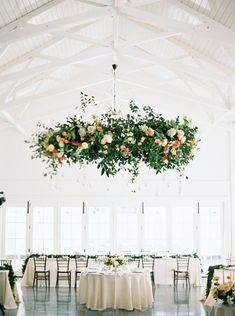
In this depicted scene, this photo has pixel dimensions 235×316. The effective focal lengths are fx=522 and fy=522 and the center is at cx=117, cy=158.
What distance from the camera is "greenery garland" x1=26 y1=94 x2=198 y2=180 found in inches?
248

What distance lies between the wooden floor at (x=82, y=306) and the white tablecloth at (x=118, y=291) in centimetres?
19

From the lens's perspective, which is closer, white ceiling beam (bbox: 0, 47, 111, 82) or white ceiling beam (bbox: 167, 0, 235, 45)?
white ceiling beam (bbox: 167, 0, 235, 45)

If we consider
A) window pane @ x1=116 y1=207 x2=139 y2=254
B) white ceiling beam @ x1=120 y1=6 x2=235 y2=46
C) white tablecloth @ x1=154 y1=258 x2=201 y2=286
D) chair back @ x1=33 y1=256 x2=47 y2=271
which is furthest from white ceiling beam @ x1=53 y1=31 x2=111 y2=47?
window pane @ x1=116 y1=207 x2=139 y2=254

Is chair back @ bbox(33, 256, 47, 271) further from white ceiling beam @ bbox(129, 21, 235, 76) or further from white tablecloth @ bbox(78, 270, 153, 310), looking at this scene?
white ceiling beam @ bbox(129, 21, 235, 76)

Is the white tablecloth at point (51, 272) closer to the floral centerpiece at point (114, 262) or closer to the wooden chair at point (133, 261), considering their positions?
the wooden chair at point (133, 261)

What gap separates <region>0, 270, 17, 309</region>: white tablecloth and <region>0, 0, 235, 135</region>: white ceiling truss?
3836mm

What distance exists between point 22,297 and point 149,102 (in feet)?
23.8

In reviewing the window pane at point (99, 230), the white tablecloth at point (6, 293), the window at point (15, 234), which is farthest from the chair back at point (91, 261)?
the white tablecloth at point (6, 293)

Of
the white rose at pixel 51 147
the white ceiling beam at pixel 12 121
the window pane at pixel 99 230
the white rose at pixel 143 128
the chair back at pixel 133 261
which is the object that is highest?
the white ceiling beam at pixel 12 121

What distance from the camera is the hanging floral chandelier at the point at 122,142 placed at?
6305 millimetres

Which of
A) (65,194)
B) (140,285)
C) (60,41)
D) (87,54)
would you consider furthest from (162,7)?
(65,194)

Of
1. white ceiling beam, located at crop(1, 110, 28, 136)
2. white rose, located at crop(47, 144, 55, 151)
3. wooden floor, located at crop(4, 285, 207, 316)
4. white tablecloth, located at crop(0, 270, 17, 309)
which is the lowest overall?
wooden floor, located at crop(4, 285, 207, 316)

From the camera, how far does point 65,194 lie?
16156mm

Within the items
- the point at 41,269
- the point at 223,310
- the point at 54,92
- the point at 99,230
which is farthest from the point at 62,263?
the point at 223,310
